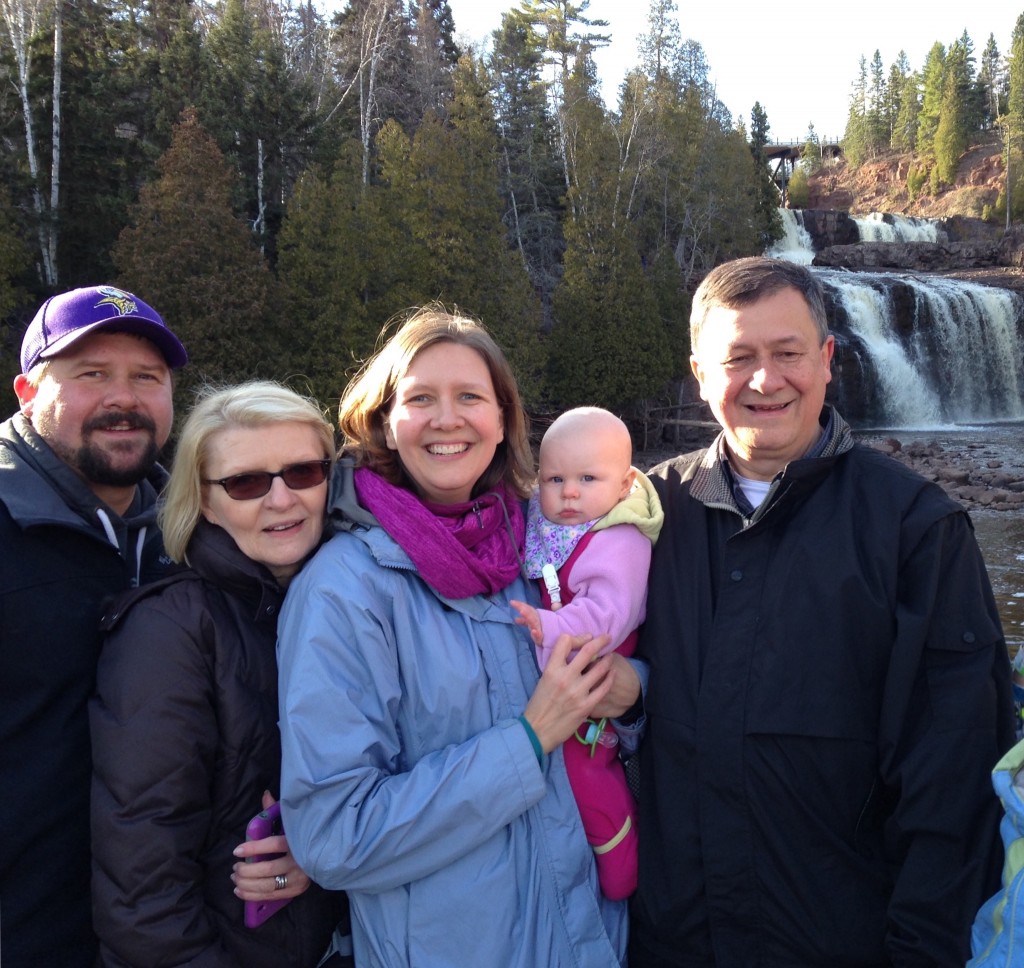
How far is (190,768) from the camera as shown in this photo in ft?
6.40

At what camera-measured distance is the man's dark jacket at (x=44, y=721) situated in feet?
6.81

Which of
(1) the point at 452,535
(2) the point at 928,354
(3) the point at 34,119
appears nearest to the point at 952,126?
(2) the point at 928,354

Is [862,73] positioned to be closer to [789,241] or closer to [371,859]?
[789,241]

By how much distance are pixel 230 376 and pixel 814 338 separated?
1579 centimetres

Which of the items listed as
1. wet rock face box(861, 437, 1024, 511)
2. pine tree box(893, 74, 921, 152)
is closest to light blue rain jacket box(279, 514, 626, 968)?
wet rock face box(861, 437, 1024, 511)

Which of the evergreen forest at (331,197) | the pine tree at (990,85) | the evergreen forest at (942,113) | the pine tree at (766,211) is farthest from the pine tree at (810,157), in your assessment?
the evergreen forest at (331,197)

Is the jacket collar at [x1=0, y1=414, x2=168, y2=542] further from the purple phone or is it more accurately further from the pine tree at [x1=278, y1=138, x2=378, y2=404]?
the pine tree at [x1=278, y1=138, x2=378, y2=404]

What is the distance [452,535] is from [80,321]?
1434 mm

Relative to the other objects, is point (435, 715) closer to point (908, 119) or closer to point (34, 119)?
point (34, 119)

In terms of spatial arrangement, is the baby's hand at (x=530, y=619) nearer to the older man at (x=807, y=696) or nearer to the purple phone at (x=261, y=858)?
the older man at (x=807, y=696)

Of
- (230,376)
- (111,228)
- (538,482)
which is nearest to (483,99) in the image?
(111,228)

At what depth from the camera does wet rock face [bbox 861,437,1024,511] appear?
47.9 ft

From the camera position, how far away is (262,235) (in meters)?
22.3

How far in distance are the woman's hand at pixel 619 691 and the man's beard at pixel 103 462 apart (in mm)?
1573
